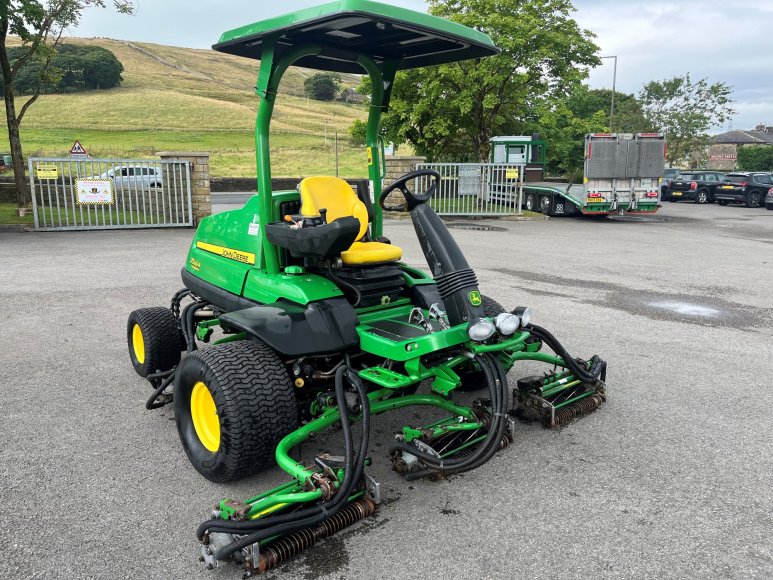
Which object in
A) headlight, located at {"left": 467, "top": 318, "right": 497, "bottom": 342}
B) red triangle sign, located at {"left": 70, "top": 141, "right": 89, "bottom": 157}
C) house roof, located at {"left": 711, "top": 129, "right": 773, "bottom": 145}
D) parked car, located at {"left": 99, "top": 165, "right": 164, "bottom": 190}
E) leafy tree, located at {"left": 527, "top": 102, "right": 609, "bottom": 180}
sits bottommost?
headlight, located at {"left": 467, "top": 318, "right": 497, "bottom": 342}

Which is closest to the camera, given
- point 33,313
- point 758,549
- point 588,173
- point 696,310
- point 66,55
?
point 758,549

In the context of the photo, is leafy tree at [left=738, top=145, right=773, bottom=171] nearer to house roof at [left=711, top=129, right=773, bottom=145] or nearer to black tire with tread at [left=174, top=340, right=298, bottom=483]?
house roof at [left=711, top=129, right=773, bottom=145]

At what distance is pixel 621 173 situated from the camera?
56.7 ft

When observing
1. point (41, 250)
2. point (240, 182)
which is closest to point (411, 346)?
point (41, 250)

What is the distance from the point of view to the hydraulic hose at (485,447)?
3016mm

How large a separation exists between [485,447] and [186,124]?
62524 millimetres

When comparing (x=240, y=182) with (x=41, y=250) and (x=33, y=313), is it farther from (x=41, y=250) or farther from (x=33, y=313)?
(x=33, y=313)

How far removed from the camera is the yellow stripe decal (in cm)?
412

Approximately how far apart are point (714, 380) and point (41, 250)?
1054 centimetres

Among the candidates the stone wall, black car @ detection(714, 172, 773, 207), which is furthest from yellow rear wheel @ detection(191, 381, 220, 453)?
black car @ detection(714, 172, 773, 207)

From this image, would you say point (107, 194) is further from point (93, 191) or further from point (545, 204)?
point (545, 204)

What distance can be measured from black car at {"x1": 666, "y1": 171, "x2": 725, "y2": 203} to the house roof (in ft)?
211

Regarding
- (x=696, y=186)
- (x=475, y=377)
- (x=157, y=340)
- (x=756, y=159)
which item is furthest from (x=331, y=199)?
(x=756, y=159)

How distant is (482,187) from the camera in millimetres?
17828
